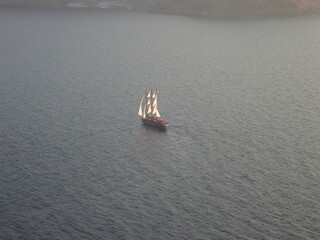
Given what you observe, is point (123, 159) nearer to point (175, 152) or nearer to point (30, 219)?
point (175, 152)

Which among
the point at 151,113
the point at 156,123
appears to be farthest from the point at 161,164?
the point at 151,113

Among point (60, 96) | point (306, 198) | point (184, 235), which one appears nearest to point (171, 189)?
point (184, 235)

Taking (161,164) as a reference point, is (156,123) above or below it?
above

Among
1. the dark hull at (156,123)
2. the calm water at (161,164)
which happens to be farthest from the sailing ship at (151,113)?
the calm water at (161,164)

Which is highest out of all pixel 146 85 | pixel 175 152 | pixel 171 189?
pixel 146 85

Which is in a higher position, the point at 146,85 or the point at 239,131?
the point at 146,85

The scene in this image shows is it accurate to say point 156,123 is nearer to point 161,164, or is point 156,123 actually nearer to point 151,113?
point 151,113

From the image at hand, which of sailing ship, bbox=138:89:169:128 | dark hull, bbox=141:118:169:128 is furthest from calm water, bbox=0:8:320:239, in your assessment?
sailing ship, bbox=138:89:169:128

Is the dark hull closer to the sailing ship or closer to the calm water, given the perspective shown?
the sailing ship
